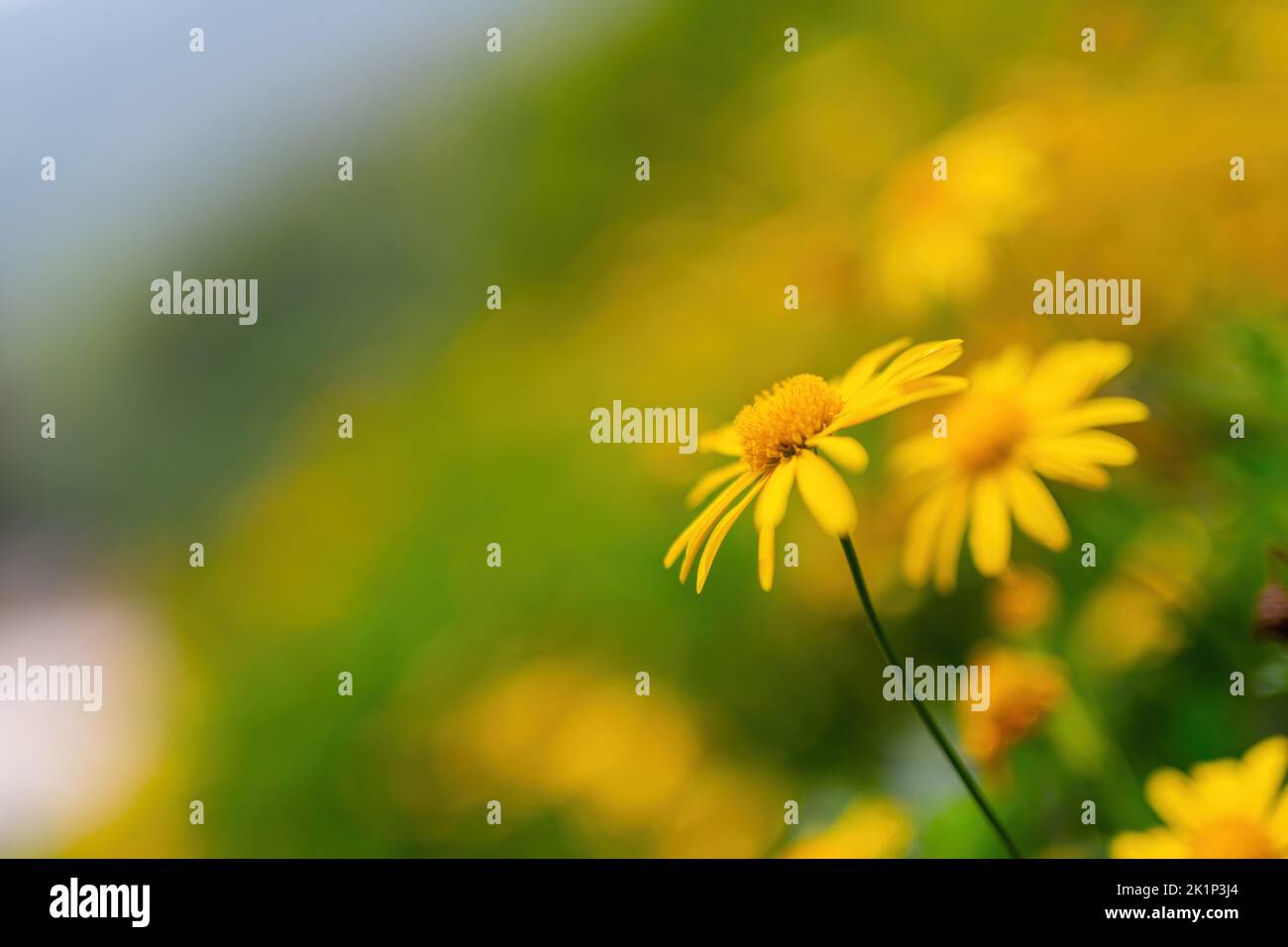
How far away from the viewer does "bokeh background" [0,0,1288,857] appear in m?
0.82

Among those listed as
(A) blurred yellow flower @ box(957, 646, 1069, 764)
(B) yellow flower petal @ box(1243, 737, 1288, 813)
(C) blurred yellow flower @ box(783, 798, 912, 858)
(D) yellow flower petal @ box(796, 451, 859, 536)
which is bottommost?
(C) blurred yellow flower @ box(783, 798, 912, 858)

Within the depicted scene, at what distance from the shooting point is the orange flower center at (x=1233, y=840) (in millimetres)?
608

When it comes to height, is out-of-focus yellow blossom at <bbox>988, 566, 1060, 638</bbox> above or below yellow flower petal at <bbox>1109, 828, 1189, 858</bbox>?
above

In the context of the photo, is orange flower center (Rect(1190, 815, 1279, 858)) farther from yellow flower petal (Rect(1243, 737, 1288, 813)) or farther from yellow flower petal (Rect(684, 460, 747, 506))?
yellow flower petal (Rect(684, 460, 747, 506))

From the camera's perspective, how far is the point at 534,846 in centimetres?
86

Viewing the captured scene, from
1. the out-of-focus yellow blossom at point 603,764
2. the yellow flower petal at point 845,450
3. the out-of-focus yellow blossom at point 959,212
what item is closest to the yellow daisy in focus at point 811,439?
the yellow flower petal at point 845,450

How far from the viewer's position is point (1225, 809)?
2.03ft

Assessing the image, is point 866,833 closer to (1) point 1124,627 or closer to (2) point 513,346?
(1) point 1124,627

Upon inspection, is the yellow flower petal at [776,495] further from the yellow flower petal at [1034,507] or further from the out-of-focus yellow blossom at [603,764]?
the out-of-focus yellow blossom at [603,764]

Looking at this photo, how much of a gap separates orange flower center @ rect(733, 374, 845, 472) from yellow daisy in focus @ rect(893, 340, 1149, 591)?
0.10m

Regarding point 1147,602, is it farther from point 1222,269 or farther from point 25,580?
point 25,580

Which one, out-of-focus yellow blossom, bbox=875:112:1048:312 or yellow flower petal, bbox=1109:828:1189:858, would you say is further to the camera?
out-of-focus yellow blossom, bbox=875:112:1048:312

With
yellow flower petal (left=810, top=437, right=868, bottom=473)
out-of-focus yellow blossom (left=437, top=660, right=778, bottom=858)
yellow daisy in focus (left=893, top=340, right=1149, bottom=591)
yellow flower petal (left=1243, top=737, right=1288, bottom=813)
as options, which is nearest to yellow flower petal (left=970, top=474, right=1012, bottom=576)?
yellow daisy in focus (left=893, top=340, right=1149, bottom=591)
